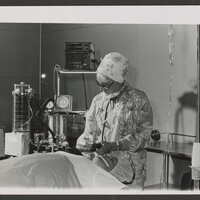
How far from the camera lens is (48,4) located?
1281 millimetres

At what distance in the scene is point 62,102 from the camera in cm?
252

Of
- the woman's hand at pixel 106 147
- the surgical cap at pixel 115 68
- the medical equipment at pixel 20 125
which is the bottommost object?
the woman's hand at pixel 106 147

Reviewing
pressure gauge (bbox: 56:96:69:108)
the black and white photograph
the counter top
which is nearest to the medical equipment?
the black and white photograph

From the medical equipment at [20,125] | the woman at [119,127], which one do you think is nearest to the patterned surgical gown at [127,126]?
the woman at [119,127]

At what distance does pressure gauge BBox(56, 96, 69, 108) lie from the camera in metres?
2.51

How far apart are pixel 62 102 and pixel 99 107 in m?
0.44

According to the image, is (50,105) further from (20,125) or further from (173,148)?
(173,148)

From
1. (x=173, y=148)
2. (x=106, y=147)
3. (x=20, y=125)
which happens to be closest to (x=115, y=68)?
(x=106, y=147)

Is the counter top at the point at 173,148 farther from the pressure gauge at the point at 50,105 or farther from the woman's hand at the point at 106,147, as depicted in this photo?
the pressure gauge at the point at 50,105

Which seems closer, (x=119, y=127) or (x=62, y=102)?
(x=119, y=127)

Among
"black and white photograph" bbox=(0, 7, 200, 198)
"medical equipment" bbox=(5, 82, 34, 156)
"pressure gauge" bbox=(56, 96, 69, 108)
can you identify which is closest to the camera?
"black and white photograph" bbox=(0, 7, 200, 198)

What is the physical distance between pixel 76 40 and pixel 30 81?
62 centimetres

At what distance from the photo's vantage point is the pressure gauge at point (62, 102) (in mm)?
2506

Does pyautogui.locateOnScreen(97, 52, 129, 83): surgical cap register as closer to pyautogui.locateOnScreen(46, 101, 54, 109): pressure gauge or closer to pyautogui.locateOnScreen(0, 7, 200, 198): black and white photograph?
pyautogui.locateOnScreen(0, 7, 200, 198): black and white photograph
